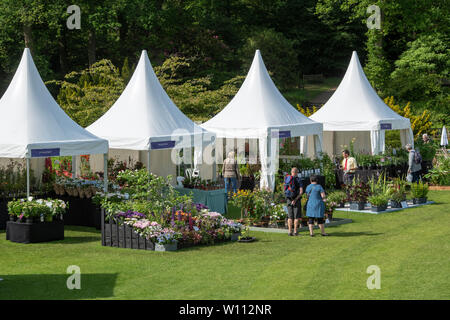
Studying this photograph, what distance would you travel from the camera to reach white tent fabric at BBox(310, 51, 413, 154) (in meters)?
25.9

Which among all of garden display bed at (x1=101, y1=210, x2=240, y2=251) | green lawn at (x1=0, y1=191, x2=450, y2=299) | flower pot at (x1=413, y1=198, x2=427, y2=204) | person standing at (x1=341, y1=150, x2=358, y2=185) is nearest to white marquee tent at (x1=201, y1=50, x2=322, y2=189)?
person standing at (x1=341, y1=150, x2=358, y2=185)

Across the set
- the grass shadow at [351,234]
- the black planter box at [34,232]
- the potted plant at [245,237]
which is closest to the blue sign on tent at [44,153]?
the black planter box at [34,232]

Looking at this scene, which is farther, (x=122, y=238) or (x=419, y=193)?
(x=419, y=193)

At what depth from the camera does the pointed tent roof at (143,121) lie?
18125 mm

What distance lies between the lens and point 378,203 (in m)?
19.0

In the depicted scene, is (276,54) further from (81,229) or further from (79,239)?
(79,239)

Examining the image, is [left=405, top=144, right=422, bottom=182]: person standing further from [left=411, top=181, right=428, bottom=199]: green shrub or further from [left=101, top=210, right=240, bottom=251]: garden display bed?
[left=101, top=210, right=240, bottom=251]: garden display bed

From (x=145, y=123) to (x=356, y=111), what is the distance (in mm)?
10851

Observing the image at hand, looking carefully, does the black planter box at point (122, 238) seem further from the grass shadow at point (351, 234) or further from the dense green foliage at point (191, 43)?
the dense green foliage at point (191, 43)

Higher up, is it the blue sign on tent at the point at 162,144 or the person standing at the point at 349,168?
the blue sign on tent at the point at 162,144

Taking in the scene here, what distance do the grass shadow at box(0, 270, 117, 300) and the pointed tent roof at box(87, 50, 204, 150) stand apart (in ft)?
22.6

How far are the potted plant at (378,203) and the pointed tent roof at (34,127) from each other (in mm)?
7433

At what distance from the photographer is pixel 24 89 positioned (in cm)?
1723

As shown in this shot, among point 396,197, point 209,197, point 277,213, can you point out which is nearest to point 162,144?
point 209,197
